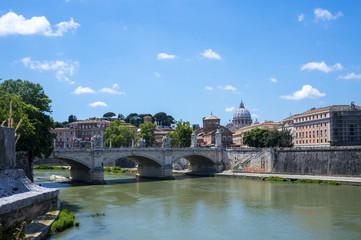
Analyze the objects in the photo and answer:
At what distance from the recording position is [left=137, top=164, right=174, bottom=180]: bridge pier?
4803 centimetres

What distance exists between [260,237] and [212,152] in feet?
121

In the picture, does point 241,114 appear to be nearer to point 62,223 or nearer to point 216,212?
point 216,212

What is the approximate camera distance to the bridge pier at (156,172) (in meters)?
48.0

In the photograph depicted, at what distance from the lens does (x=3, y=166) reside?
28.5 feet

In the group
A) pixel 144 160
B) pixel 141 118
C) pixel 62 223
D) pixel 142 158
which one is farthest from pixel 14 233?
pixel 141 118

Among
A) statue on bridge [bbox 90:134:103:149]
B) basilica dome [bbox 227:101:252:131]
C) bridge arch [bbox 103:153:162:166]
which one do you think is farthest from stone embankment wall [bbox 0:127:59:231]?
basilica dome [bbox 227:101:252:131]

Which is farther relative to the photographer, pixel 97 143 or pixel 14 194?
pixel 97 143

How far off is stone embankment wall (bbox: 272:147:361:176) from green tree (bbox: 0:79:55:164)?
30100mm

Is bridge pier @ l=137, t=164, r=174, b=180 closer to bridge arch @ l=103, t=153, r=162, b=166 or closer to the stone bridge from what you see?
the stone bridge

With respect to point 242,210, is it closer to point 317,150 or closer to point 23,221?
point 23,221

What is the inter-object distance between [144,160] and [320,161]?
887 inches

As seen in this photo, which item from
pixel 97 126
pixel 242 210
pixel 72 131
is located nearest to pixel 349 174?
pixel 242 210

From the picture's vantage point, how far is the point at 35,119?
28.4m

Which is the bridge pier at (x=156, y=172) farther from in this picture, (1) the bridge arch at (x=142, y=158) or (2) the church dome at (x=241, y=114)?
(2) the church dome at (x=241, y=114)
